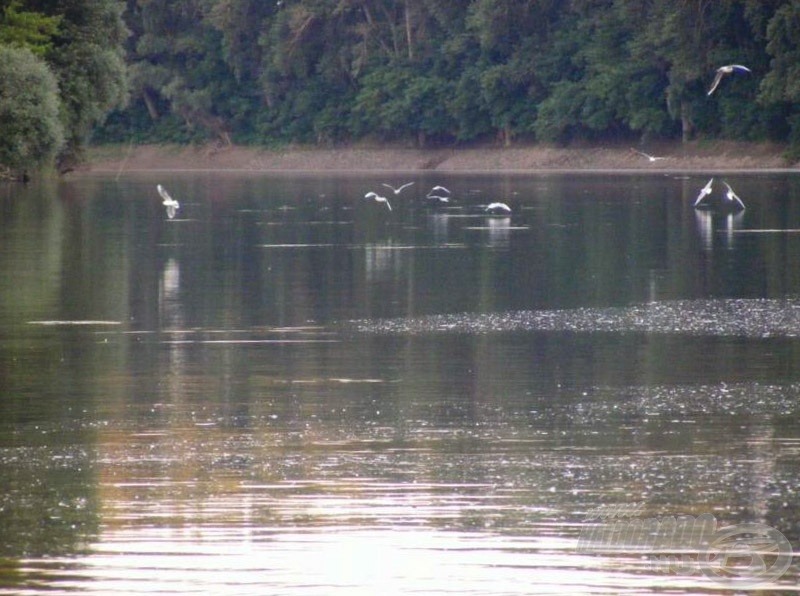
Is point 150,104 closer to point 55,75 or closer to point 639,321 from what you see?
point 55,75

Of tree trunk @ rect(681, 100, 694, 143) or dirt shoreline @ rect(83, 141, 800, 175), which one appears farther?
tree trunk @ rect(681, 100, 694, 143)

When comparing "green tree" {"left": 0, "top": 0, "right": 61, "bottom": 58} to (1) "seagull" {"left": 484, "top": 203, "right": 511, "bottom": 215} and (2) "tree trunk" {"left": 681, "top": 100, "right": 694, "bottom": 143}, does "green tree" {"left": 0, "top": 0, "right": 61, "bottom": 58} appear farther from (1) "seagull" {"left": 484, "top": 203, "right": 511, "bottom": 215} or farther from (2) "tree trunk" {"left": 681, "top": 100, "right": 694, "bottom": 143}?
(2) "tree trunk" {"left": 681, "top": 100, "right": 694, "bottom": 143}

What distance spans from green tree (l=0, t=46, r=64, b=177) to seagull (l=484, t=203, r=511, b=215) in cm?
1161

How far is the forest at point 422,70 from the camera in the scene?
71062mm

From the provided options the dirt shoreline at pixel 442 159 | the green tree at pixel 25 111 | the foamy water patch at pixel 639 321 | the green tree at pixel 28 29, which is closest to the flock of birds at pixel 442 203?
the green tree at pixel 25 111

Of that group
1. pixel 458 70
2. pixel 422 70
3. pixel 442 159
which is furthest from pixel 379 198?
pixel 422 70

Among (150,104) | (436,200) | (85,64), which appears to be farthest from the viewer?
(150,104)

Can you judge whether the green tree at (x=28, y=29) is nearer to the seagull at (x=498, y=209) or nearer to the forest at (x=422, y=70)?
the forest at (x=422, y=70)

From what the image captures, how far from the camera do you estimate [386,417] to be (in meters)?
13.0

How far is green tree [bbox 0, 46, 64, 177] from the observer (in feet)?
148

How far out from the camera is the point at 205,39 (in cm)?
10494

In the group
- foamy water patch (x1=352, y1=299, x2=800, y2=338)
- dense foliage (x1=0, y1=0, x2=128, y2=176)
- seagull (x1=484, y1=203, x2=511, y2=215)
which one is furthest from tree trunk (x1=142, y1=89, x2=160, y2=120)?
foamy water patch (x1=352, y1=299, x2=800, y2=338)

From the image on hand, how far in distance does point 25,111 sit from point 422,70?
54088 mm

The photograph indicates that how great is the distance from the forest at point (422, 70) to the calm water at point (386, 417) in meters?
30.9
